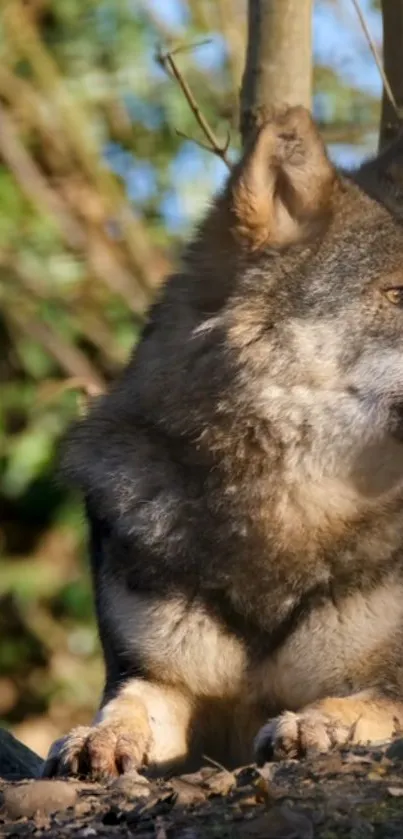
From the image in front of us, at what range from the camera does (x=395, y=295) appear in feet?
18.6

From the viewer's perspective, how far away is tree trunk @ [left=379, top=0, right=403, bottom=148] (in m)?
7.23

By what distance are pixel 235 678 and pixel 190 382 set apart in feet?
3.34

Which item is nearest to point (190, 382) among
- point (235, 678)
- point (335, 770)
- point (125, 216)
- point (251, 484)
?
point (251, 484)

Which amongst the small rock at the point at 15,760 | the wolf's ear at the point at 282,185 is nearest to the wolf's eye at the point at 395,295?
the wolf's ear at the point at 282,185

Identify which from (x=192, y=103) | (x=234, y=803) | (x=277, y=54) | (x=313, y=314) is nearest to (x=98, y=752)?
(x=234, y=803)

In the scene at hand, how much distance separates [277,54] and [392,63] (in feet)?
2.11

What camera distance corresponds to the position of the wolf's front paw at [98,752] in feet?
17.1

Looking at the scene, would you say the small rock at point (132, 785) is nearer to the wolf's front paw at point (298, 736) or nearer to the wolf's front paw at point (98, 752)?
the wolf's front paw at point (98, 752)

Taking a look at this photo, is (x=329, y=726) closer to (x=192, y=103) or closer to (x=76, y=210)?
(x=192, y=103)

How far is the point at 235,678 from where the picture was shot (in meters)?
5.71

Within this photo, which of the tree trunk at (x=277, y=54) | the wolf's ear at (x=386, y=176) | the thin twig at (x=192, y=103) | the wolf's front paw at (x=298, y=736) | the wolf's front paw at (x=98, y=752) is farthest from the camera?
the tree trunk at (x=277, y=54)

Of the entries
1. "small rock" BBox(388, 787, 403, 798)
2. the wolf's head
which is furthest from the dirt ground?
the wolf's head

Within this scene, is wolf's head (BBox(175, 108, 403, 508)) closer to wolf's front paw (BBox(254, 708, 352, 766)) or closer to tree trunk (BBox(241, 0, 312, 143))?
wolf's front paw (BBox(254, 708, 352, 766))

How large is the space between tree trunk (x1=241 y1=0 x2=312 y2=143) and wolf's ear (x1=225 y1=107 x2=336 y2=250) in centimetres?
116
